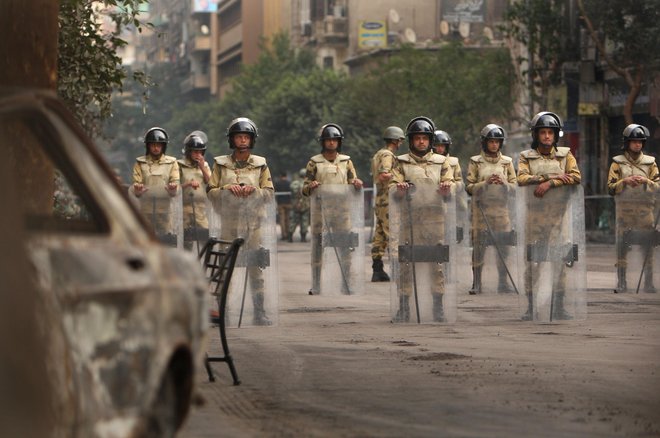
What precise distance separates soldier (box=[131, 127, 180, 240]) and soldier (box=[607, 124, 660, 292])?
478 cm

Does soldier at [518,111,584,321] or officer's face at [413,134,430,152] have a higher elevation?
officer's face at [413,134,430,152]

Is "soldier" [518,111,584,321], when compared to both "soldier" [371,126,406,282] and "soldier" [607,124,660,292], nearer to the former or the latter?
"soldier" [607,124,660,292]

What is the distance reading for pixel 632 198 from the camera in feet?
67.8

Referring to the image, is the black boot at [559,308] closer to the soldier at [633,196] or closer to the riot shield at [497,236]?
the soldier at [633,196]

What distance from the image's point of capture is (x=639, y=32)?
40.2 m

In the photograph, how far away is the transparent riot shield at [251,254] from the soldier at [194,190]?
135 inches

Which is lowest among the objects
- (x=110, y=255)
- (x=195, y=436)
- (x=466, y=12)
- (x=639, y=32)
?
(x=195, y=436)

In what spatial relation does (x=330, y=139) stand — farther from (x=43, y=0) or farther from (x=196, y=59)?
(x=196, y=59)

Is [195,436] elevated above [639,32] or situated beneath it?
situated beneath

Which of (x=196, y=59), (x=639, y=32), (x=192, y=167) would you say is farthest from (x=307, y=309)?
(x=196, y=59)

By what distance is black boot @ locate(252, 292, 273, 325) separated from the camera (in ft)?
53.5

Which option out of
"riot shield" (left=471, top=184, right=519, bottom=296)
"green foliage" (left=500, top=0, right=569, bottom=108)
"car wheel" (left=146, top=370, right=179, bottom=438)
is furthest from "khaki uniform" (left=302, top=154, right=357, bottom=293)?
"green foliage" (left=500, top=0, right=569, bottom=108)

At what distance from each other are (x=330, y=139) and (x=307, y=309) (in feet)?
11.5

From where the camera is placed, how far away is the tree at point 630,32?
40.0 m
